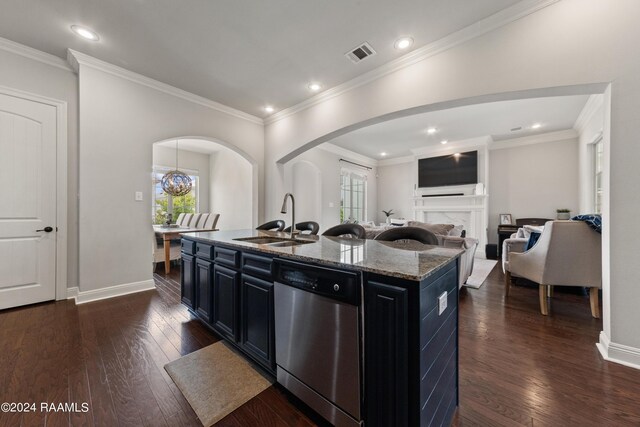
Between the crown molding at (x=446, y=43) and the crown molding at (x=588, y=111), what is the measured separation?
291 centimetres

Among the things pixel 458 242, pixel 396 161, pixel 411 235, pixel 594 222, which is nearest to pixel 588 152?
pixel 594 222

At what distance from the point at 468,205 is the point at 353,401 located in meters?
6.43

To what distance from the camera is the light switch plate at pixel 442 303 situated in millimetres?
1104

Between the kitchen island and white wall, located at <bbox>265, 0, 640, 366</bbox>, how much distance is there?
4.72ft

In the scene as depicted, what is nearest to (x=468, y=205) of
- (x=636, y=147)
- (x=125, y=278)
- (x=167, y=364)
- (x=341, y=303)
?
(x=636, y=147)

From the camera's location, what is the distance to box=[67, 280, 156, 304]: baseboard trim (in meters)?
2.90

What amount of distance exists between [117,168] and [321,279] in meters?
3.43

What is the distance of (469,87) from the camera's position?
2.32 metres

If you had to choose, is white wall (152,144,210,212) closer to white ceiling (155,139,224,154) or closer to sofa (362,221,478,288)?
white ceiling (155,139,224,154)

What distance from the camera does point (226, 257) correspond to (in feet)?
6.20

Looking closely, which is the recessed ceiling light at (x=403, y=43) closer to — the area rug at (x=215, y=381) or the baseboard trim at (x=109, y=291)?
the area rug at (x=215, y=381)

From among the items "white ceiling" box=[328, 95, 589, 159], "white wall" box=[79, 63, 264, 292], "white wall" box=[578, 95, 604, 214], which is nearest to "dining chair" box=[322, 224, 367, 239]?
"white wall" box=[79, 63, 264, 292]

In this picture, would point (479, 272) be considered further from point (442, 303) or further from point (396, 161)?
point (396, 161)

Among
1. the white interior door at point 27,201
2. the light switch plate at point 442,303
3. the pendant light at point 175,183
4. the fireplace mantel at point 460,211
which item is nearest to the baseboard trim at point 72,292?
the white interior door at point 27,201
